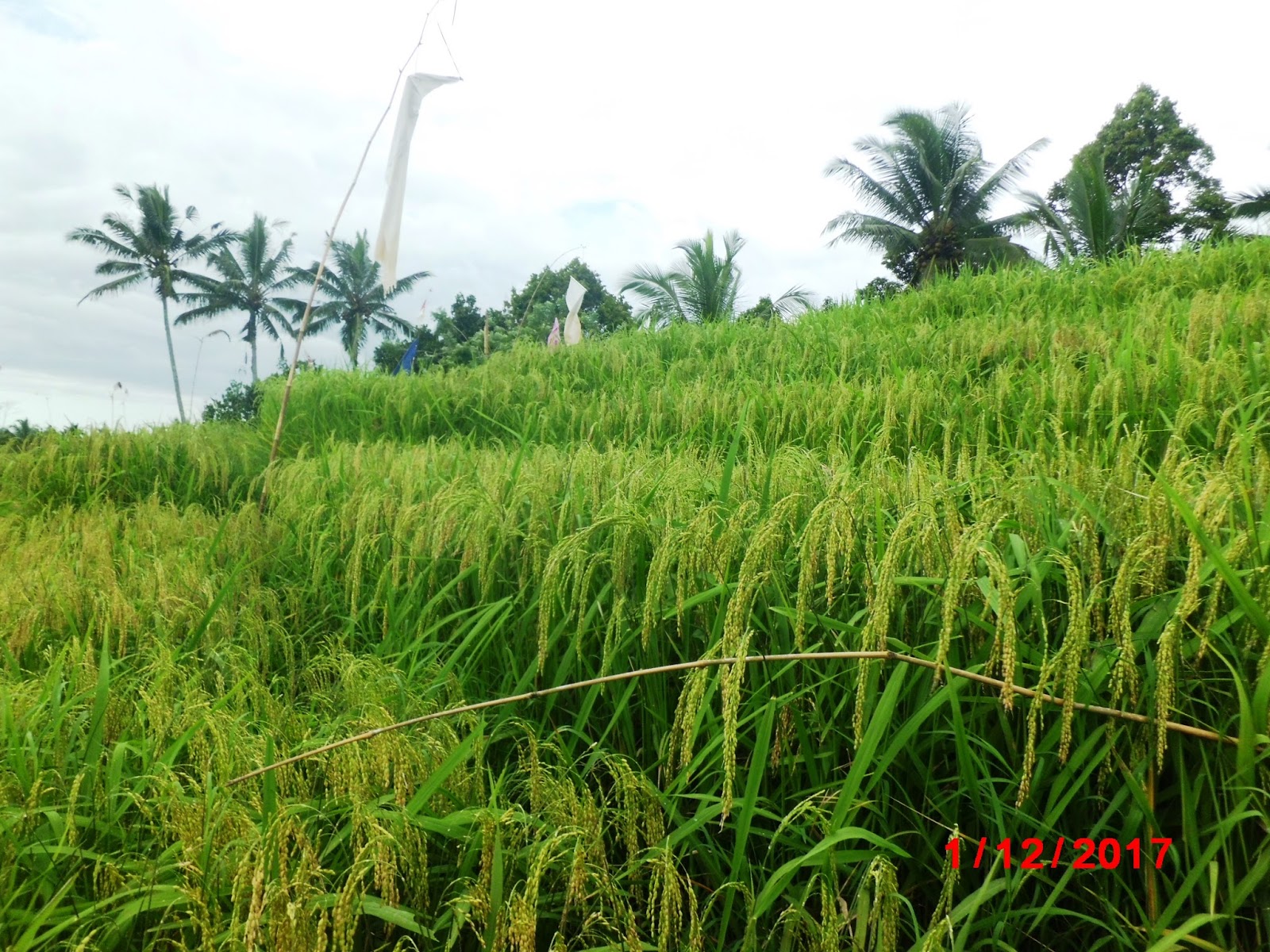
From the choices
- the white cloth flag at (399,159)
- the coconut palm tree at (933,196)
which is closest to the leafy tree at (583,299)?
the coconut palm tree at (933,196)

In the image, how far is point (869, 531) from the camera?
6.55 feet

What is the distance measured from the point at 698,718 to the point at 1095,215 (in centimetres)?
1431

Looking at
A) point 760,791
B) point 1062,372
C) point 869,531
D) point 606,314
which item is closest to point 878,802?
point 760,791

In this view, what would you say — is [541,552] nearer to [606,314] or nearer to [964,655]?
[964,655]

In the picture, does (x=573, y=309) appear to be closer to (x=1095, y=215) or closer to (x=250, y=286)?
(x=1095, y=215)

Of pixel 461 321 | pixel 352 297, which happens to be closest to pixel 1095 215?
pixel 461 321

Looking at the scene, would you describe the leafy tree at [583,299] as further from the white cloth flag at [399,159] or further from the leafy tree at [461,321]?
the white cloth flag at [399,159]

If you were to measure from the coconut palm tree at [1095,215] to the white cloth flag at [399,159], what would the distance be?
8.60 metres

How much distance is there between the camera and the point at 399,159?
4617 millimetres

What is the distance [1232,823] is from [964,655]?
0.51m

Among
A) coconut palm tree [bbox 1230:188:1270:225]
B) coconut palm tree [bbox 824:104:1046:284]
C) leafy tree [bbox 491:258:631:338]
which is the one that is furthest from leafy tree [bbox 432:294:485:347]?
coconut palm tree [bbox 1230:188:1270:225]
